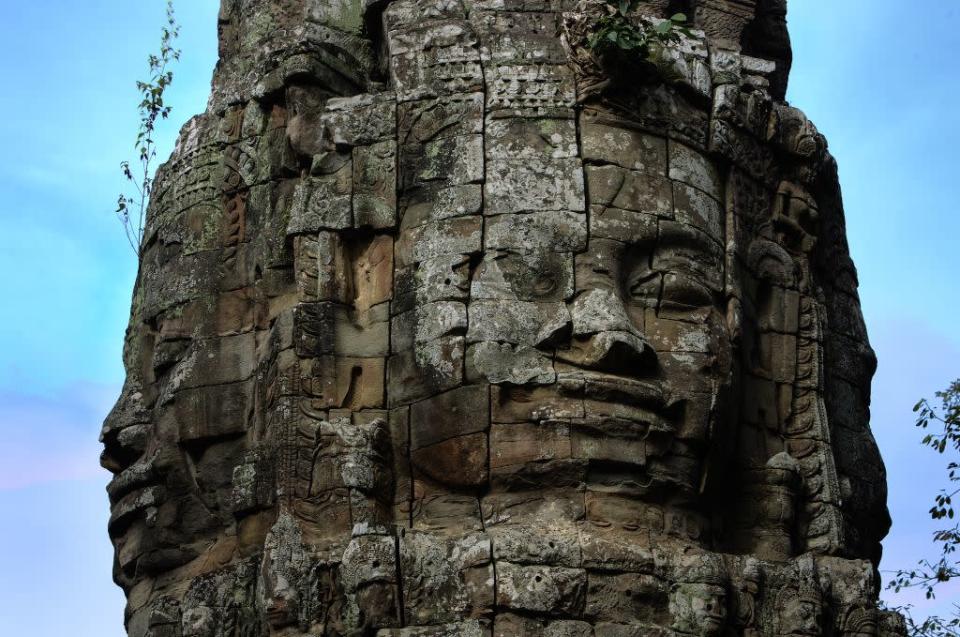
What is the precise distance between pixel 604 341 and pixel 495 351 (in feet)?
2.67

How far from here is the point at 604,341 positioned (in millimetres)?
19859

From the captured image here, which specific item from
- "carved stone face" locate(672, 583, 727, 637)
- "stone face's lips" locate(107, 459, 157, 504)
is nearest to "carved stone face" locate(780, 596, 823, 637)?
"carved stone face" locate(672, 583, 727, 637)

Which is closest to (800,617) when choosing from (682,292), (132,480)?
(682,292)

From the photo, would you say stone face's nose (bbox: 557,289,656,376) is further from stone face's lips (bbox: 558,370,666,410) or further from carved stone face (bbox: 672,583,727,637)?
carved stone face (bbox: 672,583,727,637)

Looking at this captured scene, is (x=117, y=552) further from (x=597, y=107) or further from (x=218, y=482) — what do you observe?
(x=597, y=107)

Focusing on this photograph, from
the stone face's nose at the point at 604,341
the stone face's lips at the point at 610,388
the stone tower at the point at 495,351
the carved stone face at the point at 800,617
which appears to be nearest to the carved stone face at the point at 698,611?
the stone tower at the point at 495,351

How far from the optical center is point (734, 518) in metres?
20.9

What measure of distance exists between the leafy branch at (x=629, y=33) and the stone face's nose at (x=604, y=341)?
2.00m

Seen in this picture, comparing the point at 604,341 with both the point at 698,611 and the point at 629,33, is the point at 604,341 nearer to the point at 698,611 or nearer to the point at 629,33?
the point at 698,611

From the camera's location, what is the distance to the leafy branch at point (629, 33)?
67.6 ft

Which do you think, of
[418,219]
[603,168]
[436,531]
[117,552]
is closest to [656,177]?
[603,168]

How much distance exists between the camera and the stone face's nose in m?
19.8

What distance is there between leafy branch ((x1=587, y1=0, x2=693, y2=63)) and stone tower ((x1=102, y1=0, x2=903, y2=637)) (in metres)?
→ 0.15

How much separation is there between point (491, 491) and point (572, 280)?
172cm
